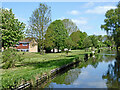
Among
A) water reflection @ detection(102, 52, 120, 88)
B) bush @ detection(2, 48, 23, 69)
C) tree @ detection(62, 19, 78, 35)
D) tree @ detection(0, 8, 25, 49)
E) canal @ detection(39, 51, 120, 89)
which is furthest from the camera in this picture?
tree @ detection(62, 19, 78, 35)

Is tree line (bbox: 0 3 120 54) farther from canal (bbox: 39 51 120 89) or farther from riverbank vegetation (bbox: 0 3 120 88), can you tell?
canal (bbox: 39 51 120 89)

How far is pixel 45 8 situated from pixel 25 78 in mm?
36713

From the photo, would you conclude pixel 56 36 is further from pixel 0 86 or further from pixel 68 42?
pixel 0 86

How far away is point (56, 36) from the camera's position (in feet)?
182

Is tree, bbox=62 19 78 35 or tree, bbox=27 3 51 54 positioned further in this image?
tree, bbox=62 19 78 35

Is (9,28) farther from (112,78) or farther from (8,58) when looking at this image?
(112,78)

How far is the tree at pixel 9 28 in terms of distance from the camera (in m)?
27.5

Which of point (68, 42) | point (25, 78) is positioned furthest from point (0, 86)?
point (68, 42)

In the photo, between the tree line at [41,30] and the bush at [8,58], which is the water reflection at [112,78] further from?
the tree line at [41,30]

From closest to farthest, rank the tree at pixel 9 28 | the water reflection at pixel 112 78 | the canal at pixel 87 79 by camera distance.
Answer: the water reflection at pixel 112 78 → the canal at pixel 87 79 → the tree at pixel 9 28

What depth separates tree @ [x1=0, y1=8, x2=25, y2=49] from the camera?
27.5 meters

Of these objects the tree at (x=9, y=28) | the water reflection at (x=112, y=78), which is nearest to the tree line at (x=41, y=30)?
the tree at (x=9, y=28)

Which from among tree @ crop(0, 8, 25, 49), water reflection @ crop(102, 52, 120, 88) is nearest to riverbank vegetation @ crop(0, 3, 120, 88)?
tree @ crop(0, 8, 25, 49)

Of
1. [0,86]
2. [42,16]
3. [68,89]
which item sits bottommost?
[68,89]
